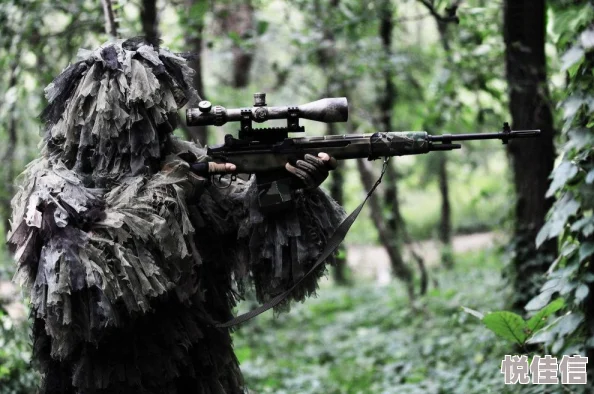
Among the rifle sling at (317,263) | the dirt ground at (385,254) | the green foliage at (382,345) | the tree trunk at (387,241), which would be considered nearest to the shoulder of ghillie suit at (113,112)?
the rifle sling at (317,263)

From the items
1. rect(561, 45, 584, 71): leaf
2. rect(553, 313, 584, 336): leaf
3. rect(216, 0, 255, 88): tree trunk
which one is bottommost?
rect(553, 313, 584, 336): leaf

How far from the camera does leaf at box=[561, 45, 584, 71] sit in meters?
3.95

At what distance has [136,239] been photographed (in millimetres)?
2840

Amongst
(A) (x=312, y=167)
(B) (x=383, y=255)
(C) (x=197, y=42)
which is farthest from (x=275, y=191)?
(B) (x=383, y=255)

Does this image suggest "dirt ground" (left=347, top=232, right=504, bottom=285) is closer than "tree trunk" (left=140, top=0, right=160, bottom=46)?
No

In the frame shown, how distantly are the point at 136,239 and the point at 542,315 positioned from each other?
2349 mm

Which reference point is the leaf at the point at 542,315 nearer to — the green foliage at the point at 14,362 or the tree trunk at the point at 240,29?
the green foliage at the point at 14,362

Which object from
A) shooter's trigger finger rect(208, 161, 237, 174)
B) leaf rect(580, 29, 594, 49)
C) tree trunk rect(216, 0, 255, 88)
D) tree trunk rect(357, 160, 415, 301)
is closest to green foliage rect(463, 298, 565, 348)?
leaf rect(580, 29, 594, 49)

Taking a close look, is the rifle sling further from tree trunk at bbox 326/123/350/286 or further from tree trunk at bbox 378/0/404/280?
tree trunk at bbox 326/123/350/286

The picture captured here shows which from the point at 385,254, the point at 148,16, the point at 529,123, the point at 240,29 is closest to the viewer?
the point at 529,123

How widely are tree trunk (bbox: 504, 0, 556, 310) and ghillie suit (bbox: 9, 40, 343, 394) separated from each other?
257 cm

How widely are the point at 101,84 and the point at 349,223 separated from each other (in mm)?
1189

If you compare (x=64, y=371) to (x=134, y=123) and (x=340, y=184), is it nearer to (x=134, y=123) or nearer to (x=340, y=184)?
(x=134, y=123)

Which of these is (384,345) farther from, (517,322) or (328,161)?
(328,161)
